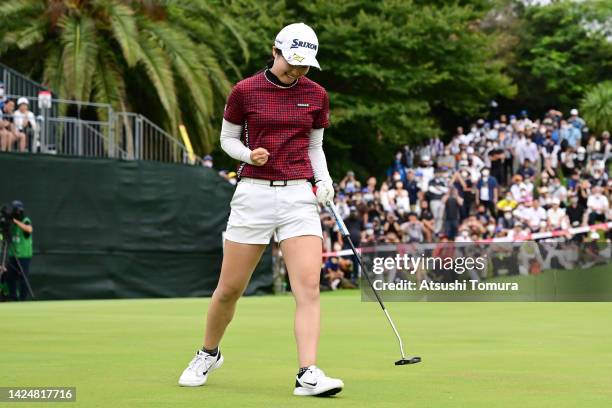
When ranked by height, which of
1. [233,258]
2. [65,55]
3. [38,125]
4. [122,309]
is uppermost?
[65,55]

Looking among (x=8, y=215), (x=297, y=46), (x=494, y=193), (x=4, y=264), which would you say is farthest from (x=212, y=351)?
(x=494, y=193)

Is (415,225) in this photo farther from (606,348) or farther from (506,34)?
(506,34)

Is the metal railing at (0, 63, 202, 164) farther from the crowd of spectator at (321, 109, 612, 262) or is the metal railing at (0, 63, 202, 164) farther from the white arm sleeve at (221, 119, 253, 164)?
the white arm sleeve at (221, 119, 253, 164)

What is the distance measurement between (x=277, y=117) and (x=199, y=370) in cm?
178

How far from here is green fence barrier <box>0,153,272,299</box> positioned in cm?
2433

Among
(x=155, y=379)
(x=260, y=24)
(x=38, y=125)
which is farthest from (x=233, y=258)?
(x=260, y=24)

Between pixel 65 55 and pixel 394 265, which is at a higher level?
pixel 65 55

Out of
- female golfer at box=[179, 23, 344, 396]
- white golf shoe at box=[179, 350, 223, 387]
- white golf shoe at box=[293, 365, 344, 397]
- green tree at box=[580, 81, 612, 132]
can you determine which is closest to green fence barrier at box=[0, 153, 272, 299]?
white golf shoe at box=[179, 350, 223, 387]

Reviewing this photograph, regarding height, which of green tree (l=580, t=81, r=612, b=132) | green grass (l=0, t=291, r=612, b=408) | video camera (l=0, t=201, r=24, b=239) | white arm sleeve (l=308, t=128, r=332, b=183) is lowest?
green grass (l=0, t=291, r=612, b=408)

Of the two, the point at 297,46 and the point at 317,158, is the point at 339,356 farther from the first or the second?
the point at 297,46

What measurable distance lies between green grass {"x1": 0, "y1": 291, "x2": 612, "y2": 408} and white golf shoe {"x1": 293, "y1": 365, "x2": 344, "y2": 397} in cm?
7

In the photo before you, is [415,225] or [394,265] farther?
[415,225]

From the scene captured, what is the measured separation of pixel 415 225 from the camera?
99.7 ft

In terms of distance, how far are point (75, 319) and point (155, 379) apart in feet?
27.0
